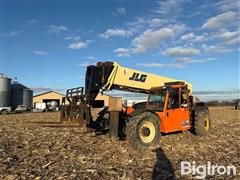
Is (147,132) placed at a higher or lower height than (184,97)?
lower

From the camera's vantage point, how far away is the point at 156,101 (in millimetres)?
12953

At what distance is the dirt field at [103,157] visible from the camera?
25.1ft

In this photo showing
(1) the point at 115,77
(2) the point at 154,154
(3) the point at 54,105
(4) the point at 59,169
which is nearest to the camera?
(4) the point at 59,169

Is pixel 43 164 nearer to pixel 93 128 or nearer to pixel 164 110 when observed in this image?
pixel 93 128

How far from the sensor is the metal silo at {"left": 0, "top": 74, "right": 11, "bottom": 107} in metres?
60.6

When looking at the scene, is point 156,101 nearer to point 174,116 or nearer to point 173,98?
point 173,98

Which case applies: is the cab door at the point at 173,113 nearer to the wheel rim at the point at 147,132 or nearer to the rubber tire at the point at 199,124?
the wheel rim at the point at 147,132

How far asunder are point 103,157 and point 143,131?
6.65ft

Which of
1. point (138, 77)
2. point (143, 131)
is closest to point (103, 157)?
point (143, 131)

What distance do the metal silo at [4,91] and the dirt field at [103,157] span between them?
51460 mm

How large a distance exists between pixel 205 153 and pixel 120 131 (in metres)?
3.58

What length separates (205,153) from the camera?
1030 centimetres

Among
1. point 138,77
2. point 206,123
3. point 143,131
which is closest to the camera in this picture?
point 143,131

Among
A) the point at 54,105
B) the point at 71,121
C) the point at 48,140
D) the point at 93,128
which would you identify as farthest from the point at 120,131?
the point at 54,105
